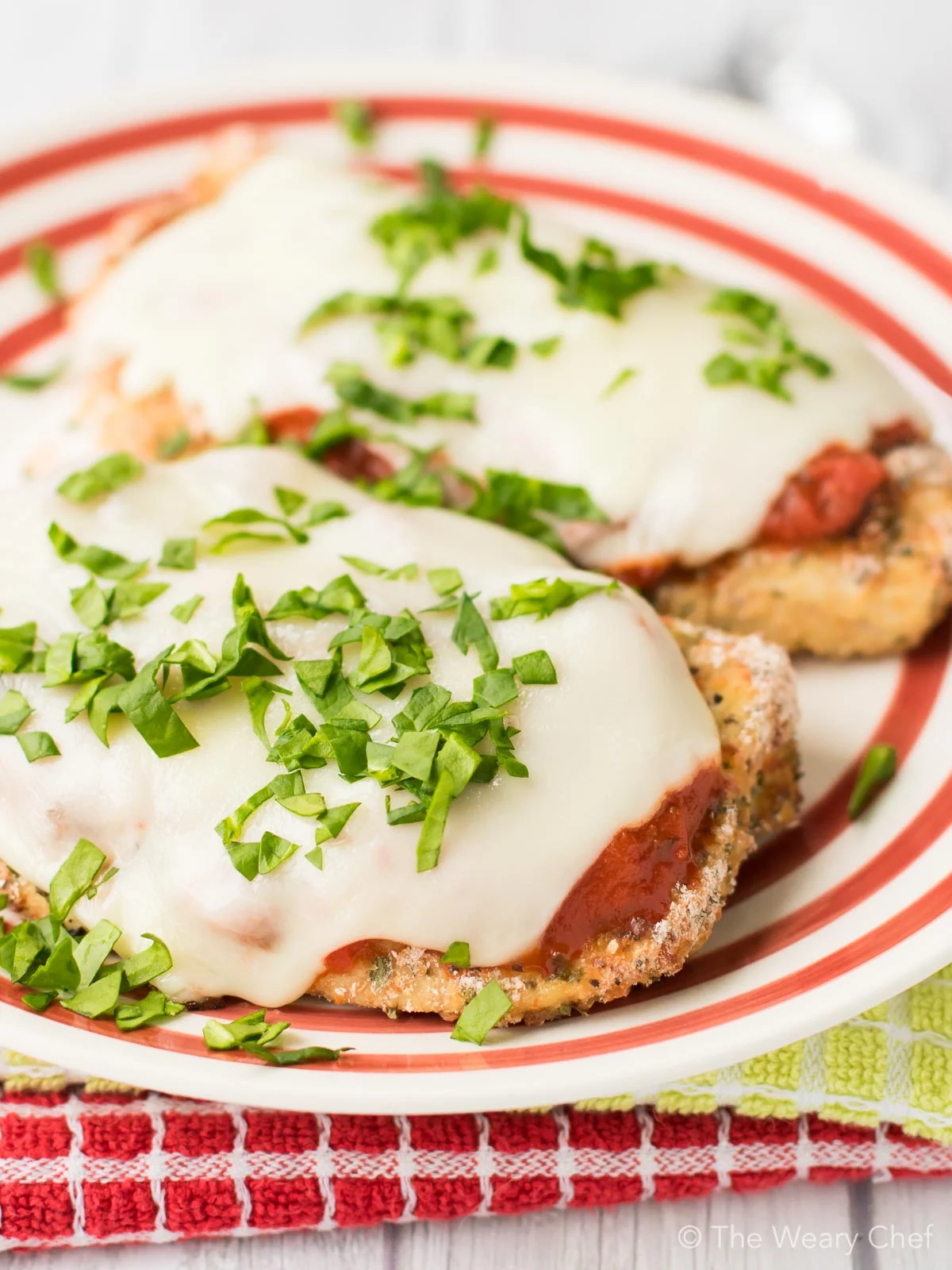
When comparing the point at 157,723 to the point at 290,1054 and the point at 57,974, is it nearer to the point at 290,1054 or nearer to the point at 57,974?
the point at 57,974

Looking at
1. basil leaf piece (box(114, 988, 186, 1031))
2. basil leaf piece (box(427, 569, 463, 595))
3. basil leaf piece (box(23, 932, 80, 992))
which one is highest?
basil leaf piece (box(427, 569, 463, 595))

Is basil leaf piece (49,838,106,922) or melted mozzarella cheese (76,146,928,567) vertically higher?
melted mozzarella cheese (76,146,928,567)

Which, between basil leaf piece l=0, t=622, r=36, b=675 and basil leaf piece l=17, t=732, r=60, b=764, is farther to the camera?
basil leaf piece l=0, t=622, r=36, b=675

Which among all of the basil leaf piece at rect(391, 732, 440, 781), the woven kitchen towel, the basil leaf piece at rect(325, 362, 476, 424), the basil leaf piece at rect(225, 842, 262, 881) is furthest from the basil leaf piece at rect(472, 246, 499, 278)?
the woven kitchen towel

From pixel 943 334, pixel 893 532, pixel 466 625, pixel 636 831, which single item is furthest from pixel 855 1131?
pixel 943 334

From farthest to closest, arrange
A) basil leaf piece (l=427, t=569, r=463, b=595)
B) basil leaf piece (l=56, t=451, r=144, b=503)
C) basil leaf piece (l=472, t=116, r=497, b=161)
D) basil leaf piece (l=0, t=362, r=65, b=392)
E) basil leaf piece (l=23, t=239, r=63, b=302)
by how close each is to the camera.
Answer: basil leaf piece (l=472, t=116, r=497, b=161), basil leaf piece (l=23, t=239, r=63, b=302), basil leaf piece (l=0, t=362, r=65, b=392), basil leaf piece (l=56, t=451, r=144, b=503), basil leaf piece (l=427, t=569, r=463, b=595)

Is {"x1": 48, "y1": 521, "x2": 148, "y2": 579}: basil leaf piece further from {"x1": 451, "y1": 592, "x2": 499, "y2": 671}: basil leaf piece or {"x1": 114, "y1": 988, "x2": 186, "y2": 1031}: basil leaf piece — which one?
{"x1": 114, "y1": 988, "x2": 186, "y2": 1031}: basil leaf piece

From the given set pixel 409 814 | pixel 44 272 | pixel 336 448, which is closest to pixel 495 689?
pixel 409 814

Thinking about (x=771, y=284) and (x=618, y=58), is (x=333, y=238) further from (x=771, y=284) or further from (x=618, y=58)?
(x=618, y=58)
